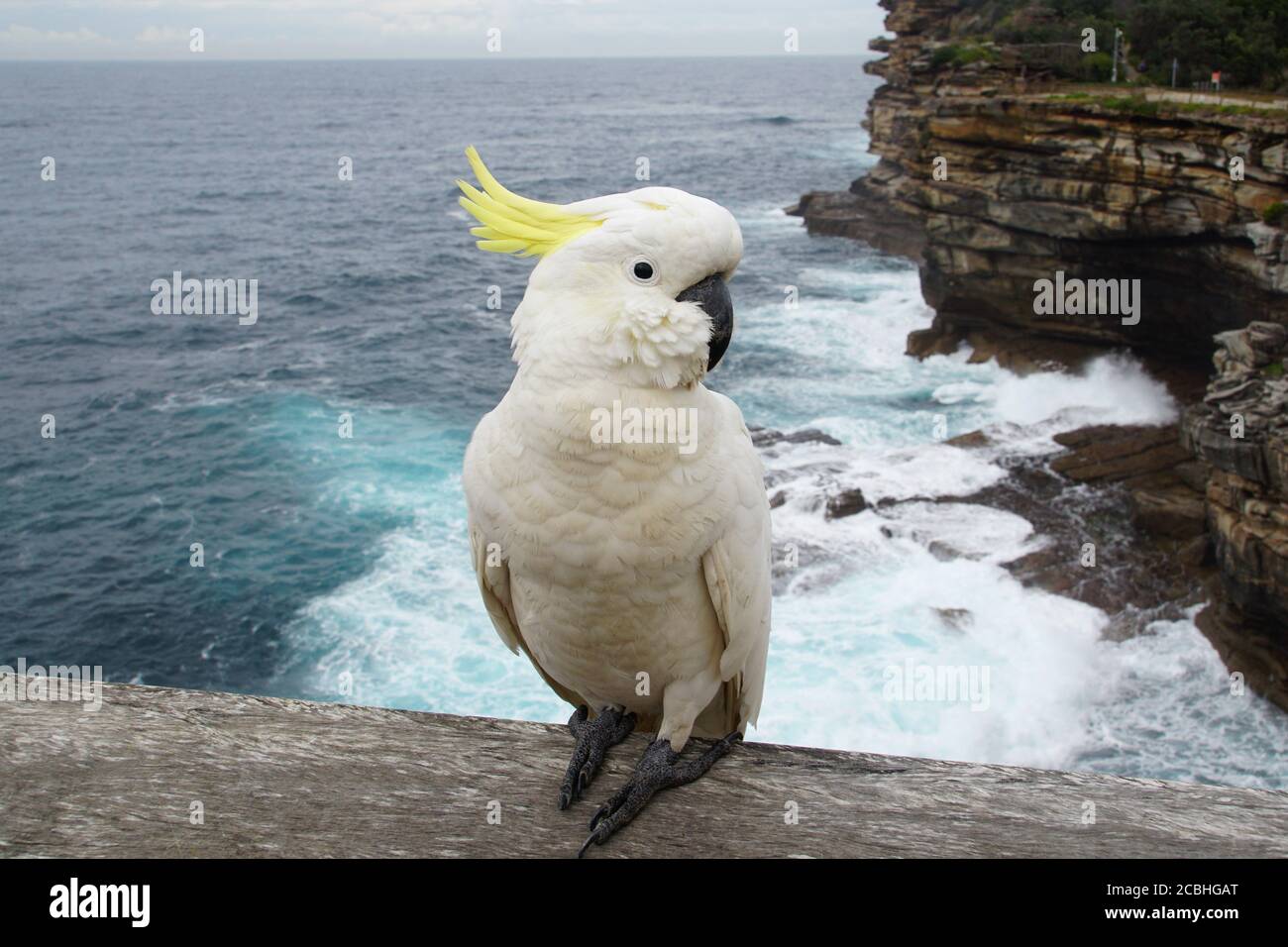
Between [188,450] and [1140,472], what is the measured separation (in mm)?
19186

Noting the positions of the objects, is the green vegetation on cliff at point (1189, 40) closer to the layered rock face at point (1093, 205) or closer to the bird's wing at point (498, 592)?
the layered rock face at point (1093, 205)

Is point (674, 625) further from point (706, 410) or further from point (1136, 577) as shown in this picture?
point (1136, 577)

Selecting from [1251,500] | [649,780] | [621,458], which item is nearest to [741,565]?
[621,458]

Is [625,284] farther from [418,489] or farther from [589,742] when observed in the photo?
[418,489]

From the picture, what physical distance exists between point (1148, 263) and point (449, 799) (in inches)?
881

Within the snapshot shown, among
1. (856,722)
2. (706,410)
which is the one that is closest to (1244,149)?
(856,722)

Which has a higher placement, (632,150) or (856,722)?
(632,150)

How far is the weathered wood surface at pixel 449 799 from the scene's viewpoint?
246cm

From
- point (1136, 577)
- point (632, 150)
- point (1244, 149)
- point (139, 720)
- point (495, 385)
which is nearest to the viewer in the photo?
point (139, 720)

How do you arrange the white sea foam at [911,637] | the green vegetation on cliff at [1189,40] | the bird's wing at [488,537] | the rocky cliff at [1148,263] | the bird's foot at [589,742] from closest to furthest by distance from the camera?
the bird's foot at [589,742], the bird's wing at [488,537], the white sea foam at [911,637], the rocky cliff at [1148,263], the green vegetation on cliff at [1189,40]

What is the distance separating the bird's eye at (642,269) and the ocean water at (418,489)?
1114 centimetres

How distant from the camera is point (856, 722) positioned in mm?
13836

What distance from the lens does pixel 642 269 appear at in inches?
120

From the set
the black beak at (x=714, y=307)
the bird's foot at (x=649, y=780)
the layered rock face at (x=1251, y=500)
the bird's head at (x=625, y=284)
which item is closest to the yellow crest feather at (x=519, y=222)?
the bird's head at (x=625, y=284)
